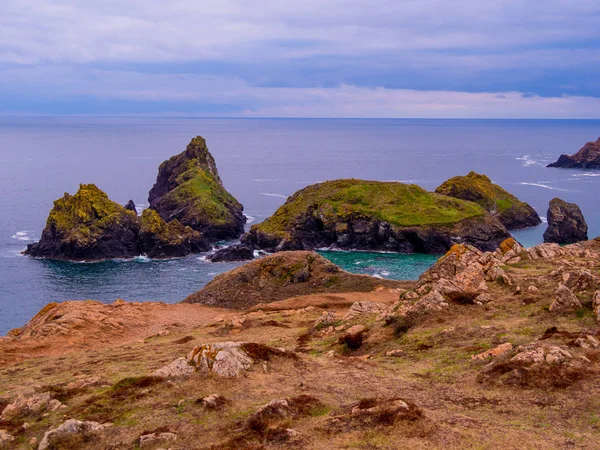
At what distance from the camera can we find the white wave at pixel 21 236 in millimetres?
115188

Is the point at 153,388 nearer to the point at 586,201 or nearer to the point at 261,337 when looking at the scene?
the point at 261,337

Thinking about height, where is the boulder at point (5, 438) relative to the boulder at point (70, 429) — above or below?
below

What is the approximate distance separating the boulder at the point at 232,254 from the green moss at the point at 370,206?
424 inches

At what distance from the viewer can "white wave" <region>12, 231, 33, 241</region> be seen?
115 metres

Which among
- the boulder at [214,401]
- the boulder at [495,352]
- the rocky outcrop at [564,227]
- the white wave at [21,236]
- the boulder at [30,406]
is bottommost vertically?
the white wave at [21,236]

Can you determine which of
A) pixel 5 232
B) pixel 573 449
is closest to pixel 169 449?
pixel 573 449

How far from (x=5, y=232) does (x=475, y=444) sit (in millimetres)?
122266

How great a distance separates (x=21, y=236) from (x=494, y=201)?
102 metres

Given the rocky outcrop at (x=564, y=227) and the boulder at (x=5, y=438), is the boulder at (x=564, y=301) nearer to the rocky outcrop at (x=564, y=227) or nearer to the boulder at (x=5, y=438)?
the boulder at (x=5, y=438)

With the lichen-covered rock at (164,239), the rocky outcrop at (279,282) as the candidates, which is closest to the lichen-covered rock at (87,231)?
the lichen-covered rock at (164,239)

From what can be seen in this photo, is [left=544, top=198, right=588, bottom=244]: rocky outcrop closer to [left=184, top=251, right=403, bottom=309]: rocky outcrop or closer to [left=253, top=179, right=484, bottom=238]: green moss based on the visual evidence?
[left=253, top=179, right=484, bottom=238]: green moss

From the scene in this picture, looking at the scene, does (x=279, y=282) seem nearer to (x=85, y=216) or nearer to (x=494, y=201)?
(x=85, y=216)

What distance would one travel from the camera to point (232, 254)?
338 ft

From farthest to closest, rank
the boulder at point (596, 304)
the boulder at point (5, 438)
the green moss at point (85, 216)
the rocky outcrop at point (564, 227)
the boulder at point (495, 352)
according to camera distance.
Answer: the rocky outcrop at point (564, 227), the green moss at point (85, 216), the boulder at point (596, 304), the boulder at point (495, 352), the boulder at point (5, 438)
